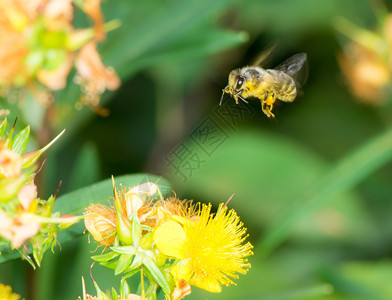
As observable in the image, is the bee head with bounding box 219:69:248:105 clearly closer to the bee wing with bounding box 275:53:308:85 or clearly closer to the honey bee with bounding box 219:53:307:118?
the honey bee with bounding box 219:53:307:118

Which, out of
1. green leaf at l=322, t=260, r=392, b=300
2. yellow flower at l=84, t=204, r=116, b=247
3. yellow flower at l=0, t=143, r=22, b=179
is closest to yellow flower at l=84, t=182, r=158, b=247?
yellow flower at l=84, t=204, r=116, b=247

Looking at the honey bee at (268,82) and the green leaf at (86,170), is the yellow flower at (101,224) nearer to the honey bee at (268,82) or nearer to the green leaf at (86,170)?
the honey bee at (268,82)

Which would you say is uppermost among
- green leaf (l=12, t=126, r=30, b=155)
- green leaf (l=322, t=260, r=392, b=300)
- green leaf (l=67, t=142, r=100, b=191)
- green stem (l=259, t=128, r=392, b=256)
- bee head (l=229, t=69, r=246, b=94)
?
green leaf (l=12, t=126, r=30, b=155)

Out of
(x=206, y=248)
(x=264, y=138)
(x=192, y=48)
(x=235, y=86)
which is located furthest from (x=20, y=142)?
(x=264, y=138)

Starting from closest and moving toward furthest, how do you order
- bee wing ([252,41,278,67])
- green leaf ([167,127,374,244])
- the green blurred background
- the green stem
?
1. bee wing ([252,41,278,67])
2. the green stem
3. the green blurred background
4. green leaf ([167,127,374,244])

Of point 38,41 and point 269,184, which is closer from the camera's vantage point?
point 38,41

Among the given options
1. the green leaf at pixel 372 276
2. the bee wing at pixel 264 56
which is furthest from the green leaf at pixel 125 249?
the green leaf at pixel 372 276

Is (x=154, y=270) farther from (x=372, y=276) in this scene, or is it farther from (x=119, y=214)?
(x=372, y=276)
